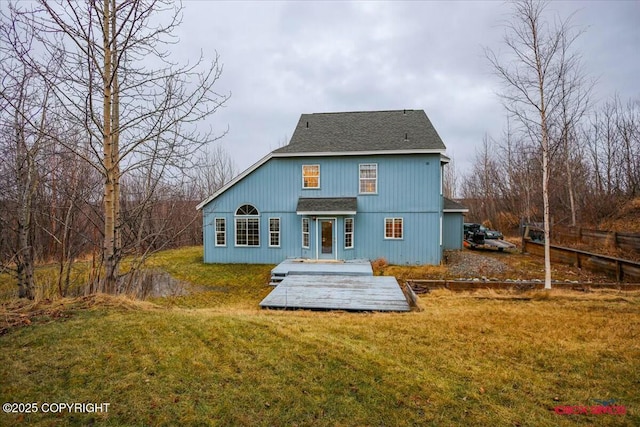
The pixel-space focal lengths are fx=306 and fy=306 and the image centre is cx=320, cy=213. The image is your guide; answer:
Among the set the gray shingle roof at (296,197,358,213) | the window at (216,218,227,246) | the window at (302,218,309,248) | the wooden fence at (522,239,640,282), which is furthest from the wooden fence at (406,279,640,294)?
the window at (216,218,227,246)

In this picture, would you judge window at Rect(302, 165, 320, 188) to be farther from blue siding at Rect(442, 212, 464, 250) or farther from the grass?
the grass

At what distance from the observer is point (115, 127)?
4953 mm

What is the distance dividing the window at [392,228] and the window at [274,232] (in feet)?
17.3

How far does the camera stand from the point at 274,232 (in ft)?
50.4

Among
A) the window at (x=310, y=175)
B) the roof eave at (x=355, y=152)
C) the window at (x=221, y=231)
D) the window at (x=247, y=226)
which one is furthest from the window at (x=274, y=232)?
the roof eave at (x=355, y=152)

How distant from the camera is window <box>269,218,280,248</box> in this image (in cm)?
1532

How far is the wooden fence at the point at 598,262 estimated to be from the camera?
10187 mm

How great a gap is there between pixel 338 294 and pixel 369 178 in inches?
294

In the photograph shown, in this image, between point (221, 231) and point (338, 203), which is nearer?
point (338, 203)

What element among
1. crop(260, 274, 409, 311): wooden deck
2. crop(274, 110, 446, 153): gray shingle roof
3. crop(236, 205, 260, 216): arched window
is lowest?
crop(260, 274, 409, 311): wooden deck

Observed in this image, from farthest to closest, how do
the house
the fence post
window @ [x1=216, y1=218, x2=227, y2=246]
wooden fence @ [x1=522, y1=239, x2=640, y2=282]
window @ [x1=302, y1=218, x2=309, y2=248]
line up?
window @ [x1=216, y1=218, x2=227, y2=246] < window @ [x1=302, y1=218, x2=309, y2=248] < the house < the fence post < wooden fence @ [x1=522, y1=239, x2=640, y2=282]

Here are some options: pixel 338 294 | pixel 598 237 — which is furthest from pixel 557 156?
pixel 338 294

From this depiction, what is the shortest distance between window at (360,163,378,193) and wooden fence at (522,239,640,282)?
29.3 feet

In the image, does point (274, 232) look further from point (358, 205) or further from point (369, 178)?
point (369, 178)
